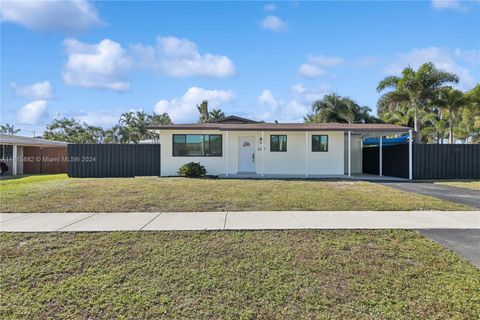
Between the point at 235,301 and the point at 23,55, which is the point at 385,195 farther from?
the point at 23,55

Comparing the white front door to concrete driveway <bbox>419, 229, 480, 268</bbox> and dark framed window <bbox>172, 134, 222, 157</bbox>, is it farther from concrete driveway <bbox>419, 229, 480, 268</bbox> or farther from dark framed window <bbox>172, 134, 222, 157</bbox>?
concrete driveway <bbox>419, 229, 480, 268</bbox>

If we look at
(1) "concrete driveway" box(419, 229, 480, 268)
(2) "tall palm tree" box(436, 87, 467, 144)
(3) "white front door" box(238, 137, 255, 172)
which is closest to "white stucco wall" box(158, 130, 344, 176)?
(3) "white front door" box(238, 137, 255, 172)

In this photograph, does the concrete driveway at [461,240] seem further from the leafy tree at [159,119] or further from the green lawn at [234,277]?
the leafy tree at [159,119]

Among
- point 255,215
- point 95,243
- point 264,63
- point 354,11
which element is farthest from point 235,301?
point 264,63

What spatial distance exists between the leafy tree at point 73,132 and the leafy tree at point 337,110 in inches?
1282

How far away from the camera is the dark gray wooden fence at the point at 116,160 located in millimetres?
17359

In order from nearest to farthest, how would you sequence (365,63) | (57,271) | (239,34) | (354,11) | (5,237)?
(57,271) → (5,237) → (354,11) → (239,34) → (365,63)

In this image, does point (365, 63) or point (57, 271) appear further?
point (365, 63)

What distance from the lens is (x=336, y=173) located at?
17047 millimetres

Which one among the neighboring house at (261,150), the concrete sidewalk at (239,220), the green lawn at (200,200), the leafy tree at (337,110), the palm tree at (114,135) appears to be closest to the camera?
the concrete sidewalk at (239,220)

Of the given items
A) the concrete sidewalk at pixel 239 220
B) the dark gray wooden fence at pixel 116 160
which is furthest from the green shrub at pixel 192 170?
the concrete sidewalk at pixel 239 220

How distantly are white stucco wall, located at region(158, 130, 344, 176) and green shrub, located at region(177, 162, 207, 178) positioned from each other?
0.89 metres

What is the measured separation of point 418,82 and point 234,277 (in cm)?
2054

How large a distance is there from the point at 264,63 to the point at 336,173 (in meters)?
7.82
